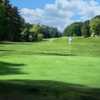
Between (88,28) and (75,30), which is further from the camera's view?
(75,30)

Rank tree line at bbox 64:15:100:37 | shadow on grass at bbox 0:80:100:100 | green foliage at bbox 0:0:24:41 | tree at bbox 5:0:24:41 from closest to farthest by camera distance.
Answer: shadow on grass at bbox 0:80:100:100 < green foliage at bbox 0:0:24:41 < tree at bbox 5:0:24:41 < tree line at bbox 64:15:100:37

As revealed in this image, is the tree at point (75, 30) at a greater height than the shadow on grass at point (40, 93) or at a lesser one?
lesser

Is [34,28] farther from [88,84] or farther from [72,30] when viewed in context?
[88,84]

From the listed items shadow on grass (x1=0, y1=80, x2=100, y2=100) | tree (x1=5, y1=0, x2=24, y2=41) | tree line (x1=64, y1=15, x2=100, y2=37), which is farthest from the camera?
tree line (x1=64, y1=15, x2=100, y2=37)

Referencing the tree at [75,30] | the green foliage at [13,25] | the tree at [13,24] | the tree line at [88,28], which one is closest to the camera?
the green foliage at [13,25]

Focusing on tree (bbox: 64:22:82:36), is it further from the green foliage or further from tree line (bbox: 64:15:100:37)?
the green foliage

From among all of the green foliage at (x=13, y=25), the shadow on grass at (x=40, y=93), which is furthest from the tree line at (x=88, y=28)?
the shadow on grass at (x=40, y=93)

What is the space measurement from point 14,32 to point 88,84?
101 metres

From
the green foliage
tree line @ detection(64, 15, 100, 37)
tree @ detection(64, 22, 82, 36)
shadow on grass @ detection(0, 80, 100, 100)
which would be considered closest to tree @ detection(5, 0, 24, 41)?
the green foliage

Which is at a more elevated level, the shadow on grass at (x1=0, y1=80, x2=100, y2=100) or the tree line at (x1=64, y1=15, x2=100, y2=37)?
the shadow on grass at (x1=0, y1=80, x2=100, y2=100)

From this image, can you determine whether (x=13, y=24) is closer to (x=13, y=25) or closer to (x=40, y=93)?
(x=13, y=25)

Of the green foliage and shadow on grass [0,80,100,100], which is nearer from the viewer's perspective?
shadow on grass [0,80,100,100]

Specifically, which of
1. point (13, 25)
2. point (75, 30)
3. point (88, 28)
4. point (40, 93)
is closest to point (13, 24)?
point (13, 25)

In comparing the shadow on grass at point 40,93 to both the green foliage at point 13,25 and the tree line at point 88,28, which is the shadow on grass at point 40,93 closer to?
the green foliage at point 13,25
